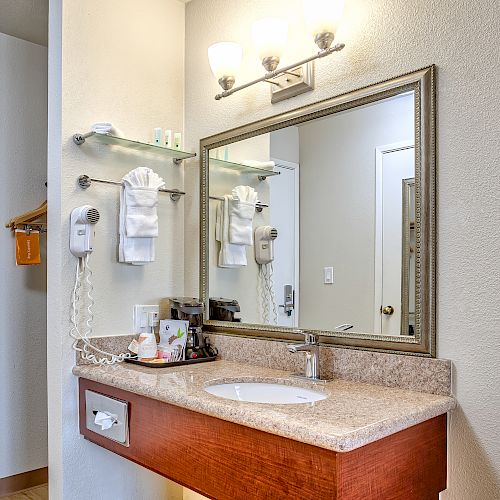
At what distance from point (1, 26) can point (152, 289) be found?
66.1 inches

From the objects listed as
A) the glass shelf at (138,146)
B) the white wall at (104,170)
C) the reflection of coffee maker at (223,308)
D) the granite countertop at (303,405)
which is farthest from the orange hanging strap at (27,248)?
the reflection of coffee maker at (223,308)

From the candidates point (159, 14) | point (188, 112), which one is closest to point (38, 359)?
point (188, 112)

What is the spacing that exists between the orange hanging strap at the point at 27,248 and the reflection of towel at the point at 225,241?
2.84 ft

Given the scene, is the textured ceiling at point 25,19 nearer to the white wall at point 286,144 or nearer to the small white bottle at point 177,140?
the small white bottle at point 177,140

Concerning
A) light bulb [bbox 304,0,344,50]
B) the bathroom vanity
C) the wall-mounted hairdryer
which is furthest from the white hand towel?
light bulb [bbox 304,0,344,50]

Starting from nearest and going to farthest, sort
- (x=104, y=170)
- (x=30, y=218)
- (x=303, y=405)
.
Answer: (x=303, y=405) < (x=104, y=170) < (x=30, y=218)

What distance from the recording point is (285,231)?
202cm

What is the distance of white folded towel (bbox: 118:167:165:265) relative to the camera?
7.00ft

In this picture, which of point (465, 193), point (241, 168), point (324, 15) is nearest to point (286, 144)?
point (241, 168)

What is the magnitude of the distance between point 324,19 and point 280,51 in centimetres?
24

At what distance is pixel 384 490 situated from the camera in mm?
1253

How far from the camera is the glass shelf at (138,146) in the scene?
82.5 inches

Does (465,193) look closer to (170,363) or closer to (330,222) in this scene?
(330,222)

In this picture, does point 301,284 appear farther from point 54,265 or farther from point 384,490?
point 54,265
